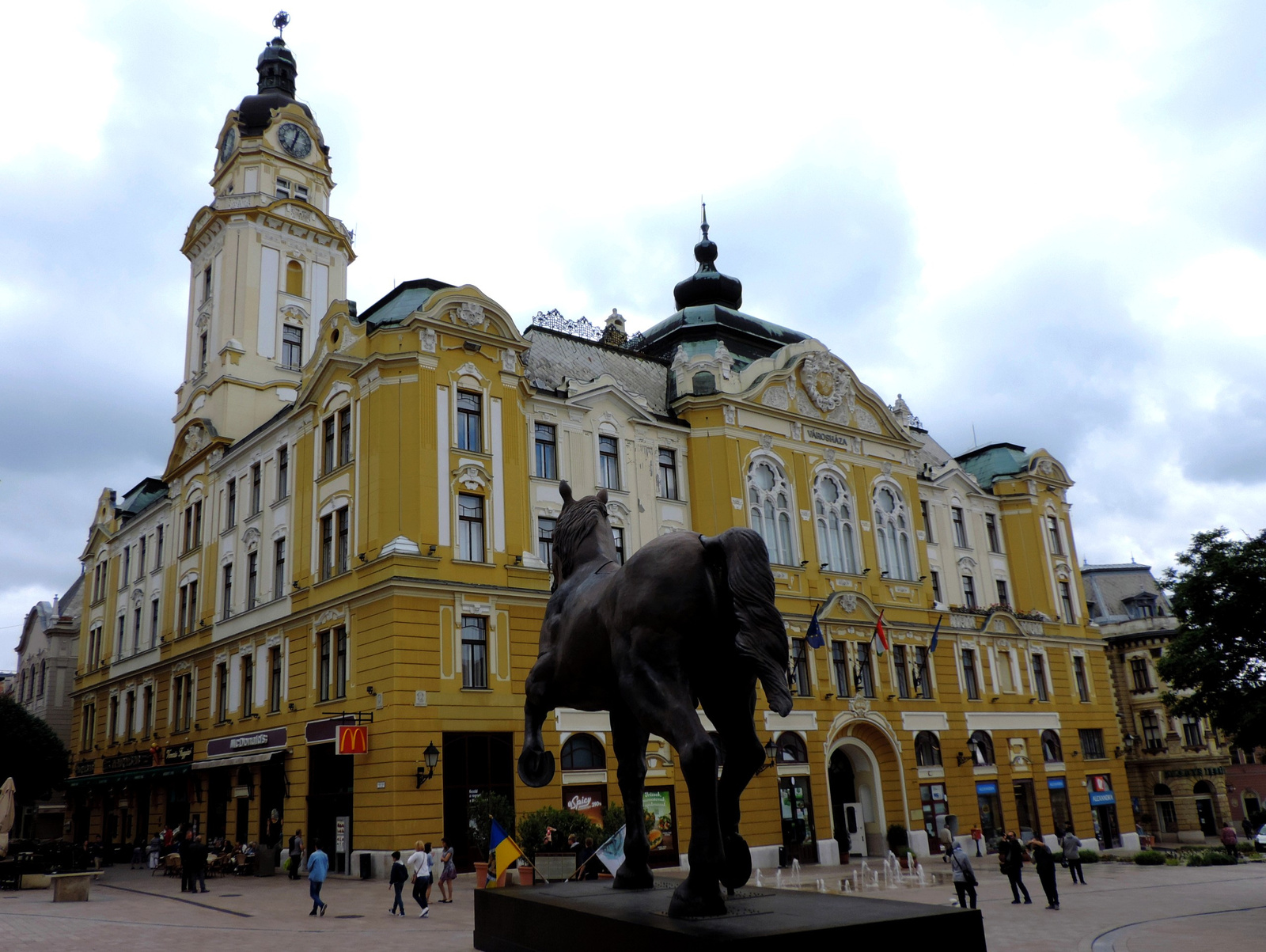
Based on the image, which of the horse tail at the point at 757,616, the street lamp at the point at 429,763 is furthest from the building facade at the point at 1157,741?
the horse tail at the point at 757,616

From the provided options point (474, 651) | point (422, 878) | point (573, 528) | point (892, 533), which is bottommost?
point (422, 878)

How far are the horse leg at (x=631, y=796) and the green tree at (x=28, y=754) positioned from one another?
155 ft

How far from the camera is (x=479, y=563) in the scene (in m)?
31.1

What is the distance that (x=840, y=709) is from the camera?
38344 millimetres

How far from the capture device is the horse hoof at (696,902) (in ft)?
23.2

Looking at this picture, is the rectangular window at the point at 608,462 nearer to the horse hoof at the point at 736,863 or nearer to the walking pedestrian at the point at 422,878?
the walking pedestrian at the point at 422,878

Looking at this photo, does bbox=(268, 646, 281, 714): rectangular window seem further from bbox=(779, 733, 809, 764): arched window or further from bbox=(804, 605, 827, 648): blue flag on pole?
bbox=(804, 605, 827, 648): blue flag on pole

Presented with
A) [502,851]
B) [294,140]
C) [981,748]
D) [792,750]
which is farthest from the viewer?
[294,140]

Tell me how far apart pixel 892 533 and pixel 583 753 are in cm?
1835

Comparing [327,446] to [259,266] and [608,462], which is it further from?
[259,266]

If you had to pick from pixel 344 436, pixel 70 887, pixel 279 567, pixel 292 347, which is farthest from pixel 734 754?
pixel 292 347

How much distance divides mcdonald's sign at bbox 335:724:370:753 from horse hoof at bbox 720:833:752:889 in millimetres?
22086

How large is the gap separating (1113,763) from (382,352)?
130 feet

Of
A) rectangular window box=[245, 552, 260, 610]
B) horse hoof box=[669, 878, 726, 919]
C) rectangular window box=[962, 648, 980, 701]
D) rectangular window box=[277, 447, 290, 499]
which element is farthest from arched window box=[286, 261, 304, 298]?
horse hoof box=[669, 878, 726, 919]
